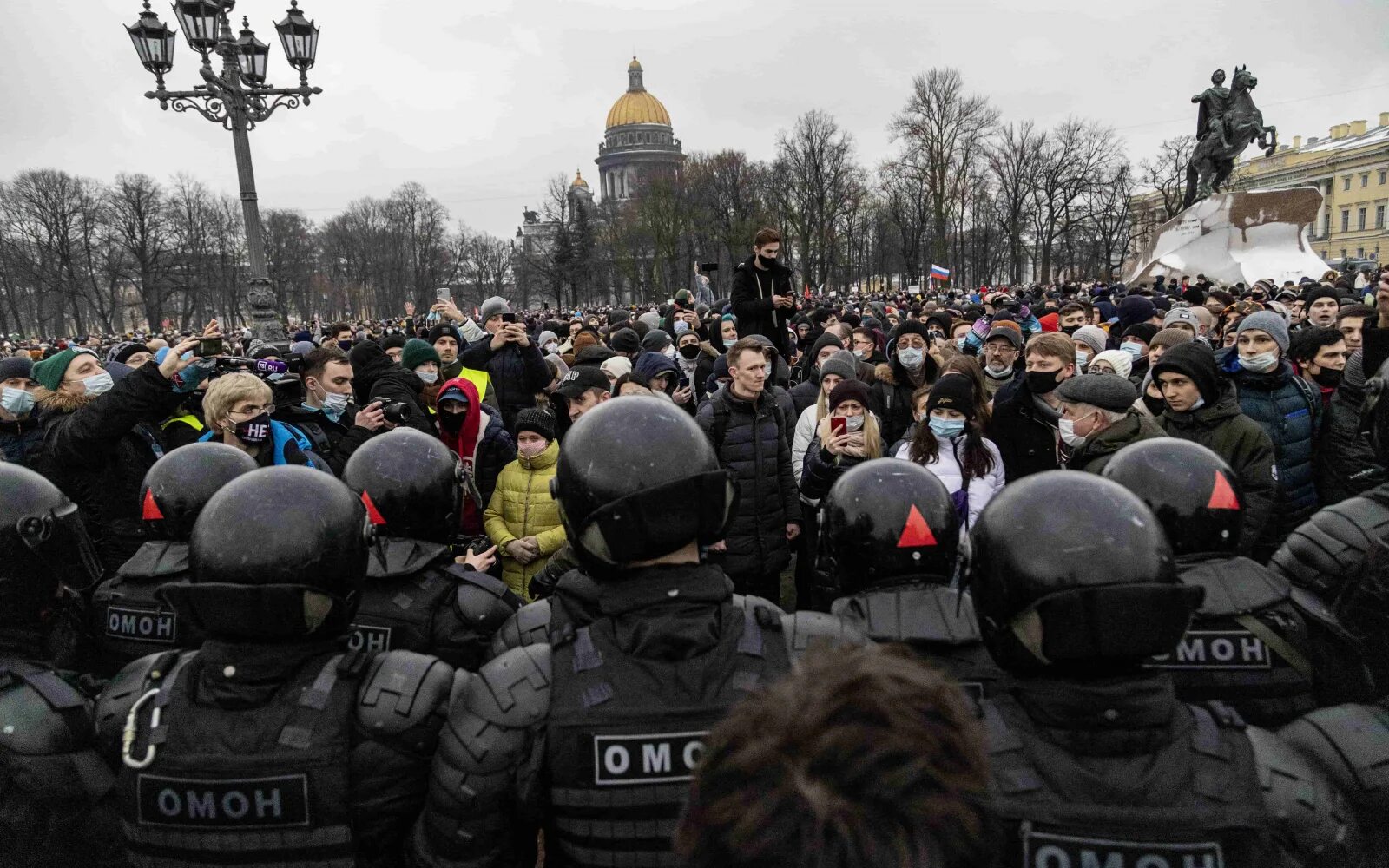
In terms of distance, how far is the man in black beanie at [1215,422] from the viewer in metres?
3.95

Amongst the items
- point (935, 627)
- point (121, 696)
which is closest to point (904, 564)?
point (935, 627)

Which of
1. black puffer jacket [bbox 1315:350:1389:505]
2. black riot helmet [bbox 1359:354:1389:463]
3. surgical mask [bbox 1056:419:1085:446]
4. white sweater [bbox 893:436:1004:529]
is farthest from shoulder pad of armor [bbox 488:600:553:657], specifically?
black puffer jacket [bbox 1315:350:1389:505]

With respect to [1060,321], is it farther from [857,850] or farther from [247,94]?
[247,94]

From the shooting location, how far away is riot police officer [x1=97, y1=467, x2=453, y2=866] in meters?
1.83

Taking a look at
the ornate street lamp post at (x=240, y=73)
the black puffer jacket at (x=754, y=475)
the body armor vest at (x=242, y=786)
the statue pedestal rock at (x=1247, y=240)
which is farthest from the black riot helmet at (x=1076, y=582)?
the statue pedestal rock at (x=1247, y=240)

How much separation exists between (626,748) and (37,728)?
154 centimetres

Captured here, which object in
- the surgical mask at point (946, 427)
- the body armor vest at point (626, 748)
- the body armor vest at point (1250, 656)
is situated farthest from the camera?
the surgical mask at point (946, 427)

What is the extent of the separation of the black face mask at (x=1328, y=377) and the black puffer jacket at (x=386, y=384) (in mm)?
5995

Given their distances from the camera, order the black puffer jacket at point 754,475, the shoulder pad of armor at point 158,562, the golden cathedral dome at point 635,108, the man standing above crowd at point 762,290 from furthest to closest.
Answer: the golden cathedral dome at point 635,108 < the man standing above crowd at point 762,290 < the black puffer jacket at point 754,475 < the shoulder pad of armor at point 158,562

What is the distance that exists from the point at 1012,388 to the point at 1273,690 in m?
3.21

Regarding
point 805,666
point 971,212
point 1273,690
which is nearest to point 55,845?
point 805,666

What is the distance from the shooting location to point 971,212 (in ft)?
183

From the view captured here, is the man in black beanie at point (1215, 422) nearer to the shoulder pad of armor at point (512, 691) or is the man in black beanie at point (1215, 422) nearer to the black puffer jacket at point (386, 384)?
the shoulder pad of armor at point (512, 691)

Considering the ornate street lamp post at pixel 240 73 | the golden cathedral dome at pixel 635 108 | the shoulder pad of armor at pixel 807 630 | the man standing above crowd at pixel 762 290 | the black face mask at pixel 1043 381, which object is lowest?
the shoulder pad of armor at pixel 807 630
